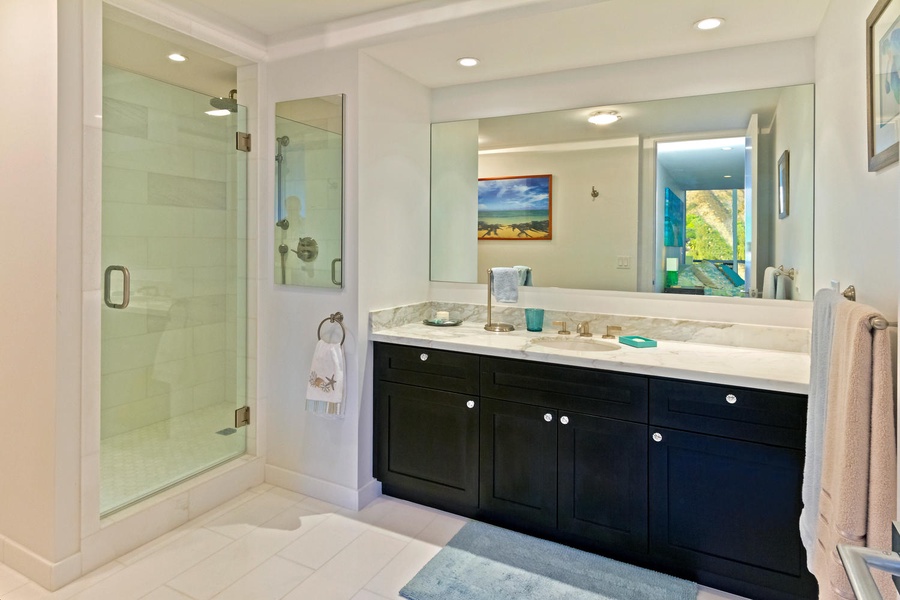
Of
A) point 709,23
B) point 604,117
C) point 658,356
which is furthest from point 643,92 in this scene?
point 658,356

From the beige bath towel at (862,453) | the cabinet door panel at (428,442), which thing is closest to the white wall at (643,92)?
the cabinet door panel at (428,442)

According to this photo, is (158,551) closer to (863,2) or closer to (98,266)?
(98,266)

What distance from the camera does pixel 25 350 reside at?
6.88 feet

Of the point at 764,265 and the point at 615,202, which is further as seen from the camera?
the point at 615,202

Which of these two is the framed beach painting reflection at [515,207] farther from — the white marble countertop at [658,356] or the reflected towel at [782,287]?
the reflected towel at [782,287]

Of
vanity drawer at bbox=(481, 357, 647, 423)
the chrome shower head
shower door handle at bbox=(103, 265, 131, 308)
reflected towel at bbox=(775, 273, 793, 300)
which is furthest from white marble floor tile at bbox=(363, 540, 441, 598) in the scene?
the chrome shower head

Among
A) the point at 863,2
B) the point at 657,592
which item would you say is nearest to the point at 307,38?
the point at 863,2

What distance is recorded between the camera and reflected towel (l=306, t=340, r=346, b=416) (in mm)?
2656

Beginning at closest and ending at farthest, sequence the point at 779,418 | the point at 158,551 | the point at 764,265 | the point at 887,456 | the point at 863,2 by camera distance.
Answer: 1. the point at 887,456
2. the point at 863,2
3. the point at 779,418
4. the point at 158,551
5. the point at 764,265

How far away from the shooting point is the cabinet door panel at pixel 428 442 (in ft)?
8.38

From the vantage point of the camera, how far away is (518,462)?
242 cm

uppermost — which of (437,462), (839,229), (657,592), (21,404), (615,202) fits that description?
(615,202)

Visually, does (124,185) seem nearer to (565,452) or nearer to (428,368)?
(428,368)

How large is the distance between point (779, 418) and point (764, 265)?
→ 874mm
